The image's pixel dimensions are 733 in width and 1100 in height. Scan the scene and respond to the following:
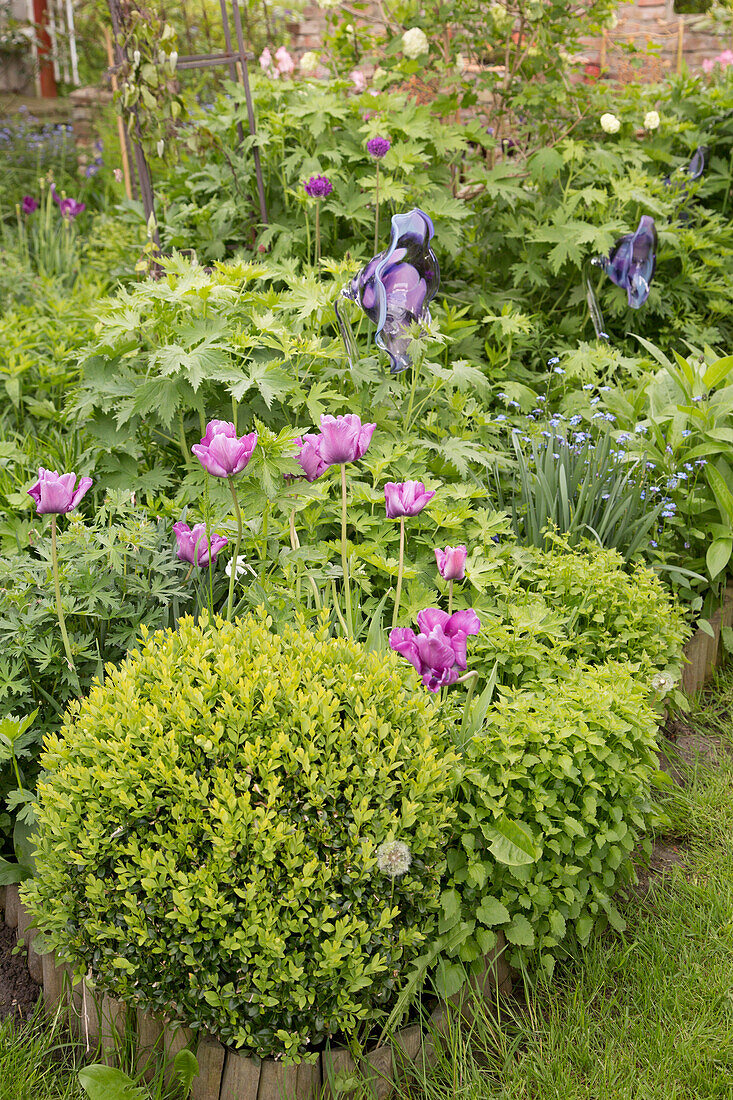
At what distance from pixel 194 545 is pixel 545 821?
97cm

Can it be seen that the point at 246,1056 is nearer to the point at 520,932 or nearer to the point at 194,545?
the point at 520,932

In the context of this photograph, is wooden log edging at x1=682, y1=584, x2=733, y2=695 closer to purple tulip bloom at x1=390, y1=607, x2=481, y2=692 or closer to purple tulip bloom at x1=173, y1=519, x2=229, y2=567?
purple tulip bloom at x1=390, y1=607, x2=481, y2=692

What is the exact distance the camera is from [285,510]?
7.27 feet

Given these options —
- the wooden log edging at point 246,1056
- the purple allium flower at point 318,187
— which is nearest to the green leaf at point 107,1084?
the wooden log edging at point 246,1056

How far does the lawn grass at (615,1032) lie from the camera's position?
5.65 ft

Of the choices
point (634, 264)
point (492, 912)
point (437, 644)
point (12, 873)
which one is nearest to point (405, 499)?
point (437, 644)

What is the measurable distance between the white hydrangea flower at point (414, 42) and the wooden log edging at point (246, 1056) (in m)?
3.65

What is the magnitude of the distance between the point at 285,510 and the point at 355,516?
0.32 meters

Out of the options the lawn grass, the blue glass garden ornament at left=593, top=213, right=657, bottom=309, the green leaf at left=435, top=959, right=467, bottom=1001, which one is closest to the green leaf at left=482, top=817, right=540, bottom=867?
the green leaf at left=435, top=959, right=467, bottom=1001

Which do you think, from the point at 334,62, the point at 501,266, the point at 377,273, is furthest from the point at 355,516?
the point at 334,62

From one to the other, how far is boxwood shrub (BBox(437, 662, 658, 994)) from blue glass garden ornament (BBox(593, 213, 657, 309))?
243 centimetres

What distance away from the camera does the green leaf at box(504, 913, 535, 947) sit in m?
1.82

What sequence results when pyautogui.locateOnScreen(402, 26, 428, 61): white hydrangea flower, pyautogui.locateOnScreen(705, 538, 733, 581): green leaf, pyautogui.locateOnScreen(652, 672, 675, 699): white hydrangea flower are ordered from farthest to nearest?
pyautogui.locateOnScreen(402, 26, 428, 61): white hydrangea flower, pyautogui.locateOnScreen(705, 538, 733, 581): green leaf, pyautogui.locateOnScreen(652, 672, 675, 699): white hydrangea flower

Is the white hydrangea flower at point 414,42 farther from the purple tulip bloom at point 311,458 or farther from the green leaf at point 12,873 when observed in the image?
the green leaf at point 12,873
